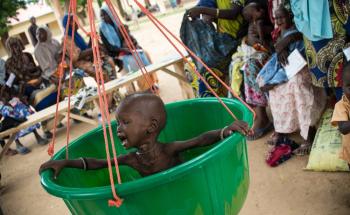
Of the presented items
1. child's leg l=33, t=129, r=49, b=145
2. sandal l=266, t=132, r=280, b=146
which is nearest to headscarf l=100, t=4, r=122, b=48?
child's leg l=33, t=129, r=49, b=145

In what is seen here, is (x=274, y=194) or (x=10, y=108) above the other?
(x=10, y=108)

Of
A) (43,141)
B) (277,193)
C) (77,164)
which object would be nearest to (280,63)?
(277,193)

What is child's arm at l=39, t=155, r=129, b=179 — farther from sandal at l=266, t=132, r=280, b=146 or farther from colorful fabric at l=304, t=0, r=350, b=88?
sandal at l=266, t=132, r=280, b=146

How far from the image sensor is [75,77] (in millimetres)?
5734

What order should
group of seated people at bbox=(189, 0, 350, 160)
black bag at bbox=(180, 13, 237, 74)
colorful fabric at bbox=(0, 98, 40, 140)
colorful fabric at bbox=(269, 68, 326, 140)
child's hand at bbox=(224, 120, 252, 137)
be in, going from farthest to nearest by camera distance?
1. colorful fabric at bbox=(0, 98, 40, 140)
2. black bag at bbox=(180, 13, 237, 74)
3. colorful fabric at bbox=(269, 68, 326, 140)
4. group of seated people at bbox=(189, 0, 350, 160)
5. child's hand at bbox=(224, 120, 252, 137)

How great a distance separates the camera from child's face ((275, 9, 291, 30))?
2.96 meters

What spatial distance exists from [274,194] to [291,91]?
33.8 inches

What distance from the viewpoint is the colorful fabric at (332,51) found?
2.40m

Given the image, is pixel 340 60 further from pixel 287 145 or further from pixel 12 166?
pixel 12 166

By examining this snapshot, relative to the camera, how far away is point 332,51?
99.8 inches

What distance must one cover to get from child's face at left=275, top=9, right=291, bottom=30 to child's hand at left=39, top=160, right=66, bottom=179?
2.21 m

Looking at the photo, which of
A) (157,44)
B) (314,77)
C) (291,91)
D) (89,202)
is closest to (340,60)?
(314,77)

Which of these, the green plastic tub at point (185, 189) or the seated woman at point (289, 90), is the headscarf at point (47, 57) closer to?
the seated woman at point (289, 90)

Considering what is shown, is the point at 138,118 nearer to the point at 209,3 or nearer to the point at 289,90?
the point at 289,90
